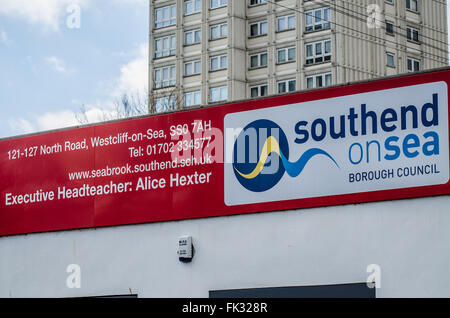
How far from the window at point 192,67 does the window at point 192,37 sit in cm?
169

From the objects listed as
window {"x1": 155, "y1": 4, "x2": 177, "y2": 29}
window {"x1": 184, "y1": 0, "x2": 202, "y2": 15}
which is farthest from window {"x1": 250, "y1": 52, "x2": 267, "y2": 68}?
window {"x1": 155, "y1": 4, "x2": 177, "y2": 29}

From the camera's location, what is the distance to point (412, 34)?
6638cm

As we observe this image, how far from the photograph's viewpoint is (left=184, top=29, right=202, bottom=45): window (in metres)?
70.4

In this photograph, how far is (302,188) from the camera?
45.5 ft

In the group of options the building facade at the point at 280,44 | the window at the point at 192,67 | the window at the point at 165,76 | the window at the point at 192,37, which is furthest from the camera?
the window at the point at 165,76

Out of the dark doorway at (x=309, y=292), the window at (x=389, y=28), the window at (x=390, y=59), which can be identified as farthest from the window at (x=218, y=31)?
the dark doorway at (x=309, y=292)

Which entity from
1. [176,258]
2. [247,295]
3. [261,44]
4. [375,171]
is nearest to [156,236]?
[176,258]

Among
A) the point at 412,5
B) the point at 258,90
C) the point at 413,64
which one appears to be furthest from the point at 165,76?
the point at 412,5

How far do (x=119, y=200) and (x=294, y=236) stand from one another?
3.68 meters

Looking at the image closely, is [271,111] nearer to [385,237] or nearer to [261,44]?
[385,237]

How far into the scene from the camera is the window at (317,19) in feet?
209

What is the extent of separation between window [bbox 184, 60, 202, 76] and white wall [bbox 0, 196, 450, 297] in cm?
5370

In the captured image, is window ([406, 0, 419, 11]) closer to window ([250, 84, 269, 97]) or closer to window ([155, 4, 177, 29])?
window ([250, 84, 269, 97])

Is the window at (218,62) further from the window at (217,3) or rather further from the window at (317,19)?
the window at (317,19)
